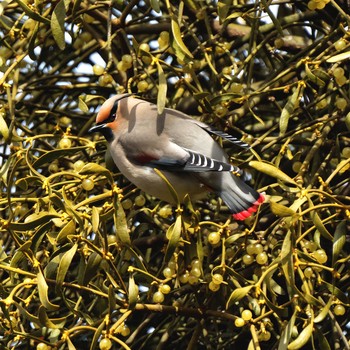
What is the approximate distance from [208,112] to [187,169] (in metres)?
0.17

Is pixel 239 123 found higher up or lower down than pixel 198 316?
higher up

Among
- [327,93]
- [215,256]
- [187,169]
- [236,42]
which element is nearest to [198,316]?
[215,256]

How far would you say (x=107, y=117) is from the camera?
8.76ft

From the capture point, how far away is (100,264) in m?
2.23

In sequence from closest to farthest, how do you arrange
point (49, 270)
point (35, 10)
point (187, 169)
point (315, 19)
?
point (49, 270)
point (35, 10)
point (187, 169)
point (315, 19)

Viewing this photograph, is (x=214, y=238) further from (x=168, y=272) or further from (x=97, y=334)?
(x=97, y=334)

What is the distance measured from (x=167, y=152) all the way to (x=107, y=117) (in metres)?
0.20

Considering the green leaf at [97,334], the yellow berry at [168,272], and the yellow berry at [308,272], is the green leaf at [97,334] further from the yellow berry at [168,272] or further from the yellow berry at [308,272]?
the yellow berry at [308,272]

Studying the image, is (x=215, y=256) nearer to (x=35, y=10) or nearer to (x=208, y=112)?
(x=208, y=112)

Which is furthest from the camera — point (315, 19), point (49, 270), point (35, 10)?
point (315, 19)

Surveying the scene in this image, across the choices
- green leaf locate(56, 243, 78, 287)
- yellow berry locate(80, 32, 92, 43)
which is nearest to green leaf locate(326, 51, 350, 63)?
green leaf locate(56, 243, 78, 287)

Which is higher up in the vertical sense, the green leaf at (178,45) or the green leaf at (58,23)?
the green leaf at (58,23)

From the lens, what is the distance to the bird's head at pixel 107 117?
2.61m

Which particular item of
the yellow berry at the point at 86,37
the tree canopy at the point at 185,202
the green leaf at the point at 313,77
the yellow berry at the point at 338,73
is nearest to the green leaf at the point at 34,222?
the tree canopy at the point at 185,202
